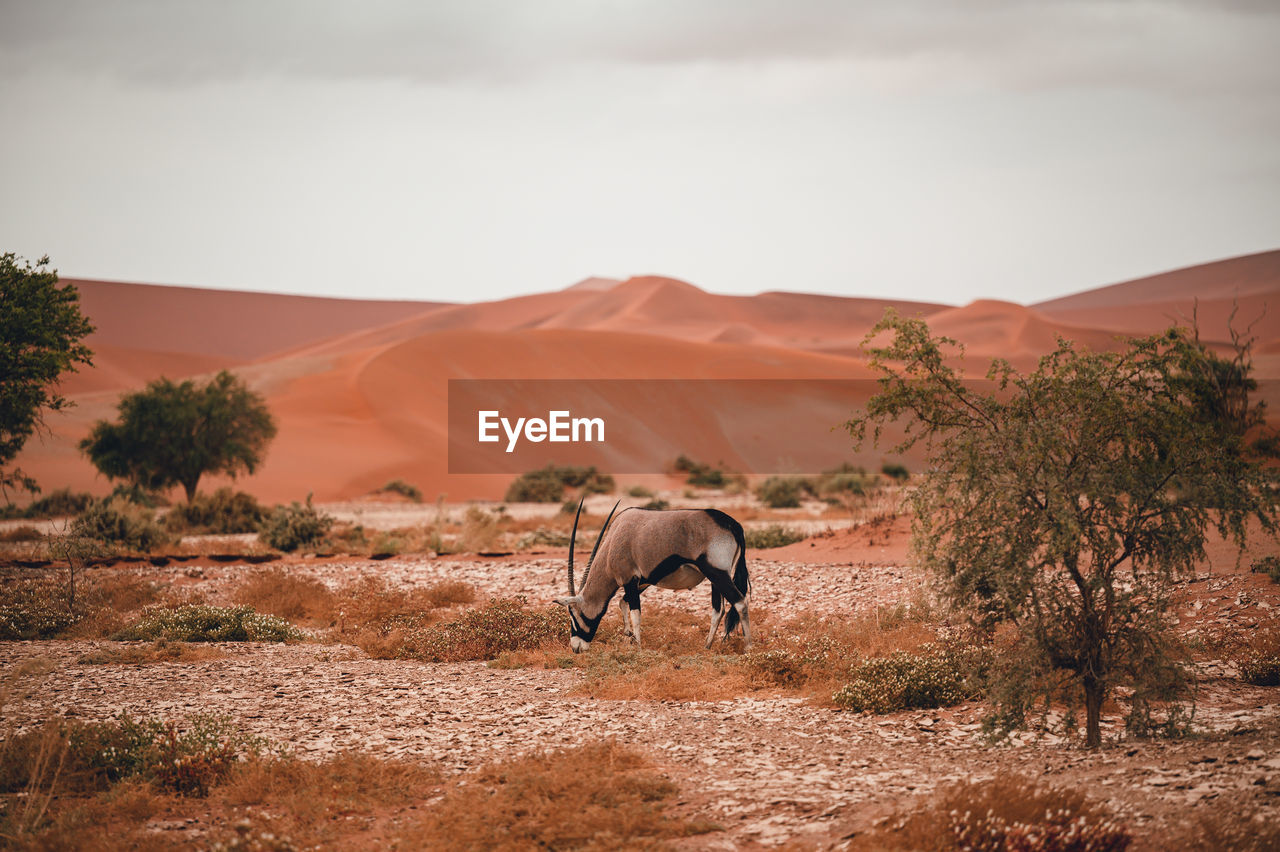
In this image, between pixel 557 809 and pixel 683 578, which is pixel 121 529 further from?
pixel 557 809

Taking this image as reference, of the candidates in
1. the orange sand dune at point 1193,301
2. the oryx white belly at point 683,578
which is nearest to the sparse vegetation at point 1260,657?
the oryx white belly at point 683,578

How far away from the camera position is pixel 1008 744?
7.66m

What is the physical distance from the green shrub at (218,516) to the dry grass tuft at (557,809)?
2462 centimetres

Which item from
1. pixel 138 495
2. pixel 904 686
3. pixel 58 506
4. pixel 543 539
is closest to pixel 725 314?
pixel 58 506

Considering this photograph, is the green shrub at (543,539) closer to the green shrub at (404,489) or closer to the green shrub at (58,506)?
the green shrub at (58,506)

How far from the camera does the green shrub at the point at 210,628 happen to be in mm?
13828

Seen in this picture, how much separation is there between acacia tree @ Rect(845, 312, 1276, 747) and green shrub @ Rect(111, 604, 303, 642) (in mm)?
10434

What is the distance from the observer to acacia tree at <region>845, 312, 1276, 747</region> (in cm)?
745

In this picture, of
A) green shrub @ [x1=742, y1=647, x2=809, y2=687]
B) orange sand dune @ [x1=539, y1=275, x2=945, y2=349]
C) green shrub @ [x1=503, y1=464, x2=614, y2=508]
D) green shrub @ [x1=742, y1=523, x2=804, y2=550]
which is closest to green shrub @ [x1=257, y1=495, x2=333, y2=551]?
green shrub @ [x1=742, y1=523, x2=804, y2=550]

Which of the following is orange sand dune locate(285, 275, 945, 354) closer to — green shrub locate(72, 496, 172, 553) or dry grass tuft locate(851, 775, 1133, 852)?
green shrub locate(72, 496, 172, 553)

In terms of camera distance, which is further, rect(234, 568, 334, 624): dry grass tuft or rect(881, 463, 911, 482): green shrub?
rect(881, 463, 911, 482): green shrub

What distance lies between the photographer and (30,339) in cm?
2091

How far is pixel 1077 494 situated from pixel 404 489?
144 ft

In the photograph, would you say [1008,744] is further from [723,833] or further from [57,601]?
[57,601]
